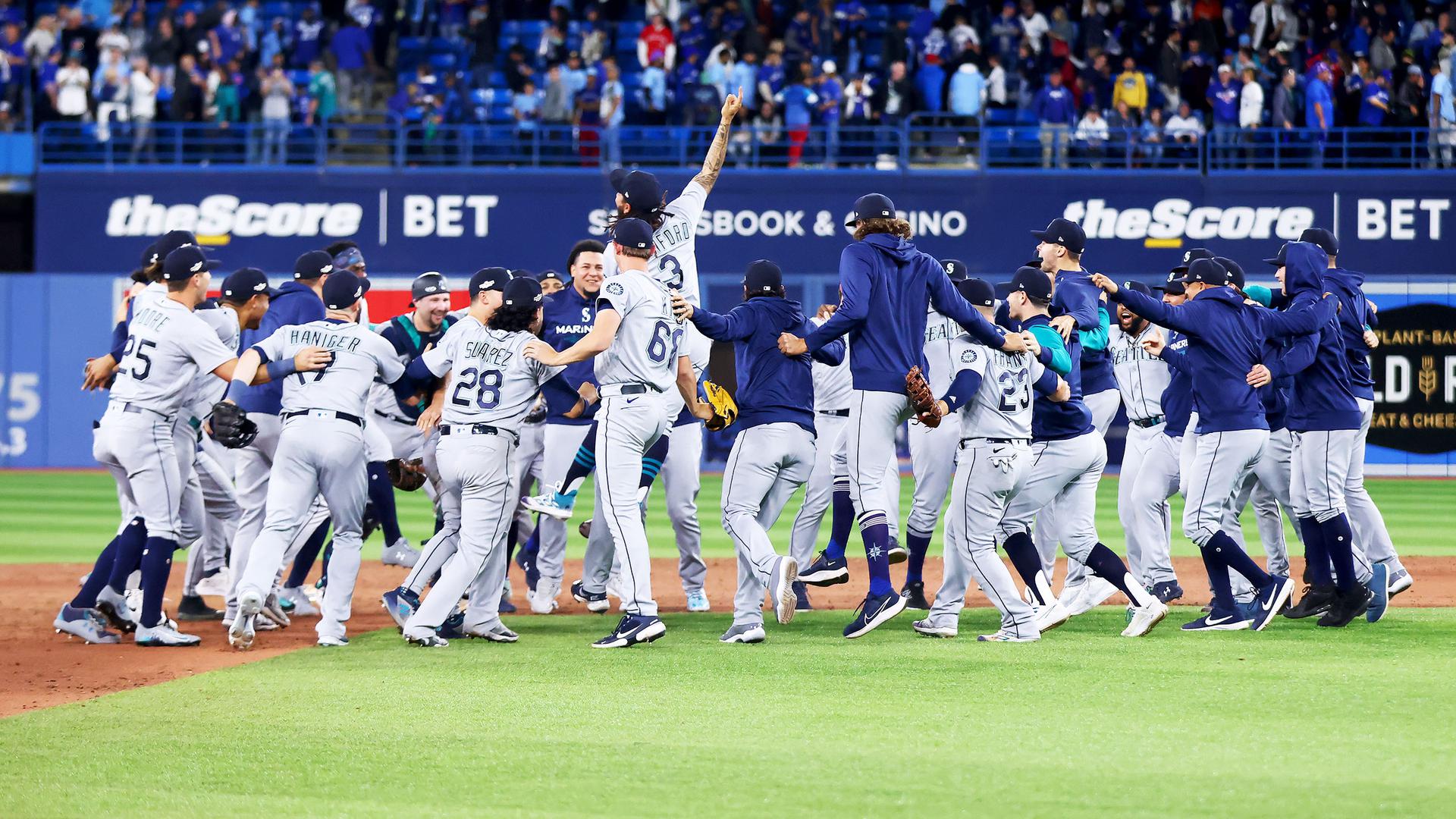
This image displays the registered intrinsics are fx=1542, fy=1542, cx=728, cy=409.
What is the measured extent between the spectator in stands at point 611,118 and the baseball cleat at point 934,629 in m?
16.0

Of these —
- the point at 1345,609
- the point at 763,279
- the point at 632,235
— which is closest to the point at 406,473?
the point at 632,235

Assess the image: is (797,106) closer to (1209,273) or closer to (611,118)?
(611,118)

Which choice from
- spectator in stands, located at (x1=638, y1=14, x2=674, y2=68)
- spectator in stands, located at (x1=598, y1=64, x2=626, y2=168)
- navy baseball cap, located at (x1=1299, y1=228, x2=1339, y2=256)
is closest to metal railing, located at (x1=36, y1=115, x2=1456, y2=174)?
spectator in stands, located at (x1=598, y1=64, x2=626, y2=168)

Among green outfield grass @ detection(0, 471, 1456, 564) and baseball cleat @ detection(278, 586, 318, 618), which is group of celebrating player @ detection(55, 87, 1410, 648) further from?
green outfield grass @ detection(0, 471, 1456, 564)

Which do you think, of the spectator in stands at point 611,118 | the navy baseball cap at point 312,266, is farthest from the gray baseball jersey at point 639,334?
the spectator in stands at point 611,118

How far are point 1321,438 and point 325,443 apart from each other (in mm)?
5754

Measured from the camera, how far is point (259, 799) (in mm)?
4961

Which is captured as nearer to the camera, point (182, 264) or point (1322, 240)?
point (182, 264)

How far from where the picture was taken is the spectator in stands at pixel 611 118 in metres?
23.8

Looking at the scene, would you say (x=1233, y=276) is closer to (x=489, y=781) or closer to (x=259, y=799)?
(x=489, y=781)

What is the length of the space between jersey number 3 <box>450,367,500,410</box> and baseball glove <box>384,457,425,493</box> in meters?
1.18

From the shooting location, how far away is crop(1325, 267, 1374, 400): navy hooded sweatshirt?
9516 millimetres

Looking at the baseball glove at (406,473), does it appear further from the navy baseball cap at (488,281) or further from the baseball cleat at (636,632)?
the baseball cleat at (636,632)

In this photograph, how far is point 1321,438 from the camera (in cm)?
915
